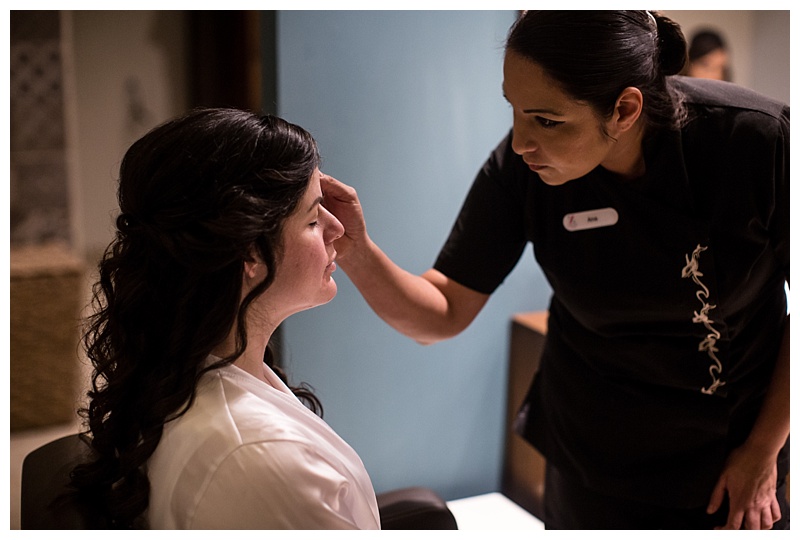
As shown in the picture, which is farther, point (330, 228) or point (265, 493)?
point (330, 228)

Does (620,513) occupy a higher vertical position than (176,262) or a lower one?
lower

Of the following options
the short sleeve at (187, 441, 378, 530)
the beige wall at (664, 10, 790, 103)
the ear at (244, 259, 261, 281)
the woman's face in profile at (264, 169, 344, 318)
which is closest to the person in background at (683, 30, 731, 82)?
the beige wall at (664, 10, 790, 103)

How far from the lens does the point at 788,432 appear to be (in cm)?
147

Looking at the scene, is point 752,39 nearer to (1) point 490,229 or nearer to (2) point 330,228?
(1) point 490,229

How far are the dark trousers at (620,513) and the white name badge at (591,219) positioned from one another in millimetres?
490

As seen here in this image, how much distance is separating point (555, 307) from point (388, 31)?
0.77 metres

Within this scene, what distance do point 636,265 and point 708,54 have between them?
204cm

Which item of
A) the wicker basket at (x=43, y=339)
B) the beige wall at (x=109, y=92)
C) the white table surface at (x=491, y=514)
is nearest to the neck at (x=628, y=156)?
the white table surface at (x=491, y=514)

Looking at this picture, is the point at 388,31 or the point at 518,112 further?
the point at 388,31

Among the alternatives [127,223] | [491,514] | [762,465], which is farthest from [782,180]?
[491,514]

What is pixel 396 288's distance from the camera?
154cm

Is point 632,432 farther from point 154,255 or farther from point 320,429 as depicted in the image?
point 154,255

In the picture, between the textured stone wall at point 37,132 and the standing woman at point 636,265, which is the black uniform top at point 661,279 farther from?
the textured stone wall at point 37,132

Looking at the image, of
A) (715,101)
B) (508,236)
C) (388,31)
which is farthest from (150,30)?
(715,101)
